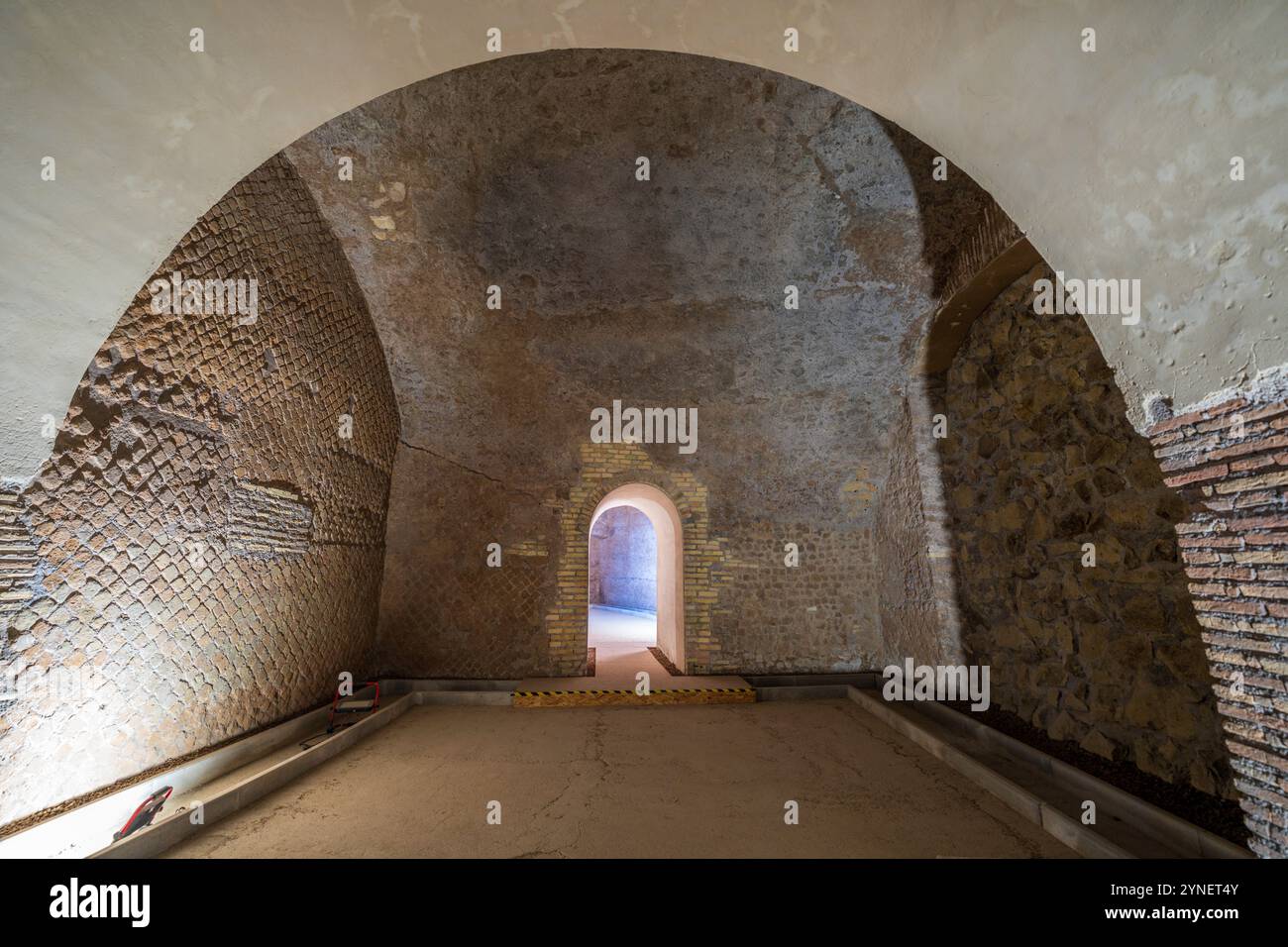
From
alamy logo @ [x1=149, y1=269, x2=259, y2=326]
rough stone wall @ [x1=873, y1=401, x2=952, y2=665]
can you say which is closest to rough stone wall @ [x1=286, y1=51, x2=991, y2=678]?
rough stone wall @ [x1=873, y1=401, x2=952, y2=665]

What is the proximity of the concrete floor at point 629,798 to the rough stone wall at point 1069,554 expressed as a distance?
3.86 feet

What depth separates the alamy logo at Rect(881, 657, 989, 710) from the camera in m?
5.32

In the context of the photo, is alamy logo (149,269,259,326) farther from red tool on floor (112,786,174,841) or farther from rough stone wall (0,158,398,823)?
red tool on floor (112,786,174,841)

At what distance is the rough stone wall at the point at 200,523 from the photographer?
9.46 ft

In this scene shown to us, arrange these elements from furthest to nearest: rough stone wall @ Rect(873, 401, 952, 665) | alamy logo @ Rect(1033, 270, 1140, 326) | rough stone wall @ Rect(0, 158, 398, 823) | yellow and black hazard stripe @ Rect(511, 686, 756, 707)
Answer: yellow and black hazard stripe @ Rect(511, 686, 756, 707) < rough stone wall @ Rect(873, 401, 952, 665) < rough stone wall @ Rect(0, 158, 398, 823) < alamy logo @ Rect(1033, 270, 1140, 326)

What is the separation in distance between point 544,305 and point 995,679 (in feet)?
20.0

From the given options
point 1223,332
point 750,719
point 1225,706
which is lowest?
point 750,719

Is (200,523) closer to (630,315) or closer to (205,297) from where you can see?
(205,297)

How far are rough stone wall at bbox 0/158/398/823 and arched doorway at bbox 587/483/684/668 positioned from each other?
3125mm

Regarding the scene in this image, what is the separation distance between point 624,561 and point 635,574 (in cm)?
58

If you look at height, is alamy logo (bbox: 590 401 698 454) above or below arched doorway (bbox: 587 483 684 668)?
above

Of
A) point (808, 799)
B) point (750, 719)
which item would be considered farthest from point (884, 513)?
point (808, 799)

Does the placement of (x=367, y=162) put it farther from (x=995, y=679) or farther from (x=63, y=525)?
(x=995, y=679)

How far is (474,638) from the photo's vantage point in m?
6.60
